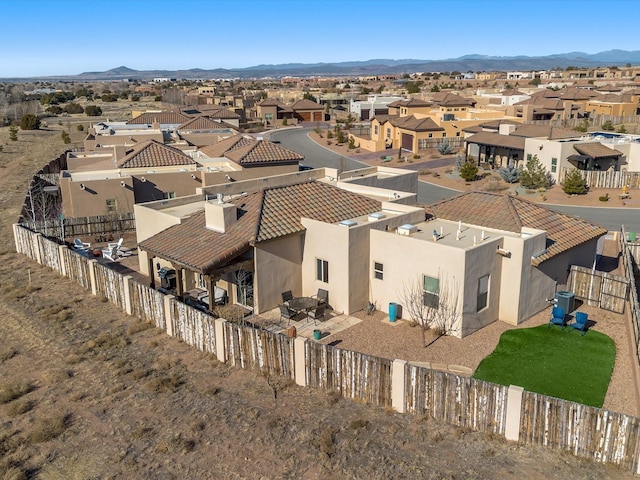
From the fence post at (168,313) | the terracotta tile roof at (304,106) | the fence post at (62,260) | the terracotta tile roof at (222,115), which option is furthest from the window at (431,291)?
the terracotta tile roof at (304,106)

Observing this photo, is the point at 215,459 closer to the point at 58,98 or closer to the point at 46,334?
the point at 46,334

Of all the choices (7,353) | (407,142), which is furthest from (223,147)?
(407,142)

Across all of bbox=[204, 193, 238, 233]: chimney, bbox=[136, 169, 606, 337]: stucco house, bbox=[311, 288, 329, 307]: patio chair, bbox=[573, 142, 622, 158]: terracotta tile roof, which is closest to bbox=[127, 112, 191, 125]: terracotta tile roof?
bbox=[573, 142, 622, 158]: terracotta tile roof

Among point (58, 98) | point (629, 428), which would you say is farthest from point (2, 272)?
point (58, 98)

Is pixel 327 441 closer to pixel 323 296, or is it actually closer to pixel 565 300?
pixel 323 296

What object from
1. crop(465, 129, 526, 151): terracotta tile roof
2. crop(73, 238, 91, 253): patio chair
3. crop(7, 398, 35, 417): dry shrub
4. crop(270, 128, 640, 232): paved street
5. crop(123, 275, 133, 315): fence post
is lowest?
crop(270, 128, 640, 232): paved street

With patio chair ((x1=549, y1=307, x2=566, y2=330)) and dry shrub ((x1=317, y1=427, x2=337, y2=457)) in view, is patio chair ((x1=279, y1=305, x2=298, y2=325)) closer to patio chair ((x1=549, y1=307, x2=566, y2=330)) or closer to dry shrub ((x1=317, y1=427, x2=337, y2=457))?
dry shrub ((x1=317, y1=427, x2=337, y2=457))
